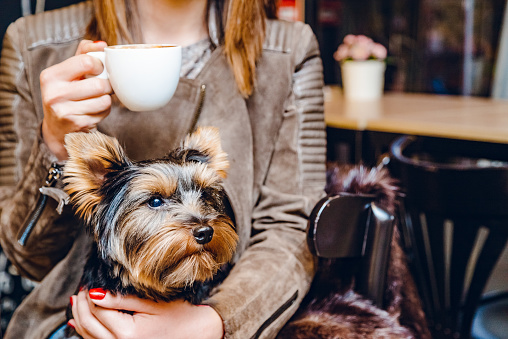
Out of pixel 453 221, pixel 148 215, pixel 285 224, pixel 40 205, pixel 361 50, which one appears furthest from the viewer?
pixel 361 50

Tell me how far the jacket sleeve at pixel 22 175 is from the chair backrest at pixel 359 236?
553mm

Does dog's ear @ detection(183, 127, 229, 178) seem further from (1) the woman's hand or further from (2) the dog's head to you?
(1) the woman's hand

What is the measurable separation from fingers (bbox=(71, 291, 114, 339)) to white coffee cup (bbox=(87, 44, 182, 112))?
418mm

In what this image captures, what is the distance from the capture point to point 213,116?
1314 millimetres

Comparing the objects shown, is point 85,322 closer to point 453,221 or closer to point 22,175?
point 22,175

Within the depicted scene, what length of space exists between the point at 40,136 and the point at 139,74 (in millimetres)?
339

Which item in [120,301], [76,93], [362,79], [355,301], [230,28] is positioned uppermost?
[230,28]

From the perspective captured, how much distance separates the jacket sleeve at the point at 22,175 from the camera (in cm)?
110

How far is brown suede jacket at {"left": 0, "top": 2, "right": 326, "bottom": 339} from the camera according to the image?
45.1 inches

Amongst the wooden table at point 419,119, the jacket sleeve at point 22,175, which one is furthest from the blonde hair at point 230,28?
the wooden table at point 419,119

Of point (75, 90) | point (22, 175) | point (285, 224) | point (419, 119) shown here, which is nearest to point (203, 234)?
point (75, 90)

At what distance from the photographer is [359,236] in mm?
1243

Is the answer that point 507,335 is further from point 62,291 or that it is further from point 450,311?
point 62,291

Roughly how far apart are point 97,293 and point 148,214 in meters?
0.19
